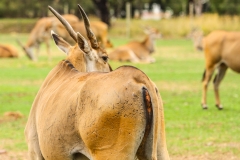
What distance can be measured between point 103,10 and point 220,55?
28226 mm

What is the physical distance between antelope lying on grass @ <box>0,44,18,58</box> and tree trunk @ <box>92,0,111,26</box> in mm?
15856

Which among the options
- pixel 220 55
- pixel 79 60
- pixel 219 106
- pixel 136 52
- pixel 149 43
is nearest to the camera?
pixel 79 60

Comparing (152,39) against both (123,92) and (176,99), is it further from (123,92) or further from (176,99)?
(123,92)

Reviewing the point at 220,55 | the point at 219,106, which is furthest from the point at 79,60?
the point at 220,55

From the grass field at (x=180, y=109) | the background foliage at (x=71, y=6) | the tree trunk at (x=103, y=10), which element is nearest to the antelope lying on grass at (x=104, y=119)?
the grass field at (x=180, y=109)

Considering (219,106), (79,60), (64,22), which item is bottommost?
(219,106)

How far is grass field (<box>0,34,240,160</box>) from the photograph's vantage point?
768 cm

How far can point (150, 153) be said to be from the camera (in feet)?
12.5

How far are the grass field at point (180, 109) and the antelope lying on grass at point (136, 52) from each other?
45cm

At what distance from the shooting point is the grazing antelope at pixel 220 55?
11438mm

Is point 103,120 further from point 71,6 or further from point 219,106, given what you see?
point 71,6

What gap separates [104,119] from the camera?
12.0 feet

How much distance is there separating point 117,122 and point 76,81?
868mm

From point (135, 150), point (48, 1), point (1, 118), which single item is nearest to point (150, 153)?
point (135, 150)
